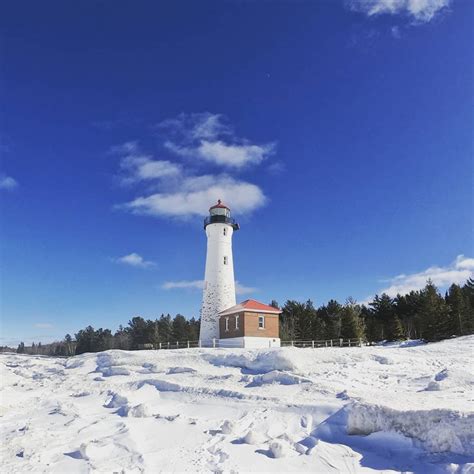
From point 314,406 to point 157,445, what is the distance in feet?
14.1

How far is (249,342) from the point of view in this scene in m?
32.3

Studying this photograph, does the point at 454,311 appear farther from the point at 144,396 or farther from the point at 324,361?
the point at 144,396

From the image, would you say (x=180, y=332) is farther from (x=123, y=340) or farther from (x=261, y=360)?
(x=261, y=360)

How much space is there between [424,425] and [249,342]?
2451 cm

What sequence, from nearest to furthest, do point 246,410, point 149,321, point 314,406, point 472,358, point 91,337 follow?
1. point 314,406
2. point 246,410
3. point 472,358
4. point 149,321
5. point 91,337

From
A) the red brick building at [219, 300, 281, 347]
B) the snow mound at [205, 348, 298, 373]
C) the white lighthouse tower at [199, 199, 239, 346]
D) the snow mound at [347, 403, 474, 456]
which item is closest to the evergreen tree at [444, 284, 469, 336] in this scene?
the red brick building at [219, 300, 281, 347]

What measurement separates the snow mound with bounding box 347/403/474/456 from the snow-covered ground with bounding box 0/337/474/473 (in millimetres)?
19

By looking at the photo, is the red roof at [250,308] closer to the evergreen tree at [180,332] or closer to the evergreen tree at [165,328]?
the evergreen tree at [180,332]

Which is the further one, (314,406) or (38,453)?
(314,406)

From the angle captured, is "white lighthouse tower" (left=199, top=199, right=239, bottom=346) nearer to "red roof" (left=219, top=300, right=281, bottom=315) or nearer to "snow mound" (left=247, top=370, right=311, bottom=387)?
"red roof" (left=219, top=300, right=281, bottom=315)

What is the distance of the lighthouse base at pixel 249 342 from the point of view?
105ft

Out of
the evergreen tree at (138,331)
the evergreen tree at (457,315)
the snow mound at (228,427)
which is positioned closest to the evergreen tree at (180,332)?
the evergreen tree at (138,331)

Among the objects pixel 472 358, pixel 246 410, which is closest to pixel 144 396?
pixel 246 410

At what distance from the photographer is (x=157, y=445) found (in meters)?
9.74
